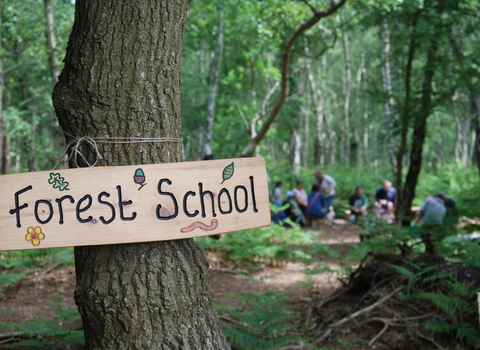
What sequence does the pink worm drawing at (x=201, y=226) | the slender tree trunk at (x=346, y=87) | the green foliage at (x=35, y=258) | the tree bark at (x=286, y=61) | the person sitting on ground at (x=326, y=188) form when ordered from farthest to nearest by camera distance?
1. the slender tree trunk at (x=346, y=87)
2. the person sitting on ground at (x=326, y=188)
3. the tree bark at (x=286, y=61)
4. the green foliage at (x=35, y=258)
5. the pink worm drawing at (x=201, y=226)

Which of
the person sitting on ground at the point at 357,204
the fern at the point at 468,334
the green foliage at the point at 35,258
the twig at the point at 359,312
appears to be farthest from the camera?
the person sitting on ground at the point at 357,204

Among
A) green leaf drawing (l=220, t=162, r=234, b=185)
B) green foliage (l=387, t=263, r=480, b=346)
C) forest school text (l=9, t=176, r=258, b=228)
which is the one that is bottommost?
green foliage (l=387, t=263, r=480, b=346)

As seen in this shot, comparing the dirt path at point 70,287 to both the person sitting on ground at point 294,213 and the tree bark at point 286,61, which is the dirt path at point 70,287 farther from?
the person sitting on ground at point 294,213

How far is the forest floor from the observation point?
11.8 ft

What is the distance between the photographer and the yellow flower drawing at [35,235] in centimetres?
199

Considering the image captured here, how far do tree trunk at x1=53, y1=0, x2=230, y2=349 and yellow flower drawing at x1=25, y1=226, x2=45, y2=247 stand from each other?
0.23m

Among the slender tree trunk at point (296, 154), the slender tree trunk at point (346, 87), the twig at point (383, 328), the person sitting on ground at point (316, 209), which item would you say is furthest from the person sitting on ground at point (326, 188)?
the slender tree trunk at point (346, 87)

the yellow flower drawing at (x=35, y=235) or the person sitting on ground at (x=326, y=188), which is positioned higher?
the yellow flower drawing at (x=35, y=235)

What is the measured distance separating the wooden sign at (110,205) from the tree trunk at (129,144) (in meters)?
0.12

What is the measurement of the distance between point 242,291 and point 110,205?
4.00 meters

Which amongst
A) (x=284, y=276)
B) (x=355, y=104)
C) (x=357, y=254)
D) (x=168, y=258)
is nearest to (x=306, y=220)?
(x=284, y=276)

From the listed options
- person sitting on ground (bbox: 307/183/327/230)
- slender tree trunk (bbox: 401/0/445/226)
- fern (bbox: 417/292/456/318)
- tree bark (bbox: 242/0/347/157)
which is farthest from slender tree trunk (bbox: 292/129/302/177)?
fern (bbox: 417/292/456/318)

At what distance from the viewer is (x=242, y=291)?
226 inches

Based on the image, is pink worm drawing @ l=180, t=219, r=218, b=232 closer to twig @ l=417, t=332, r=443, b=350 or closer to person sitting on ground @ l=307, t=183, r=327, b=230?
twig @ l=417, t=332, r=443, b=350
